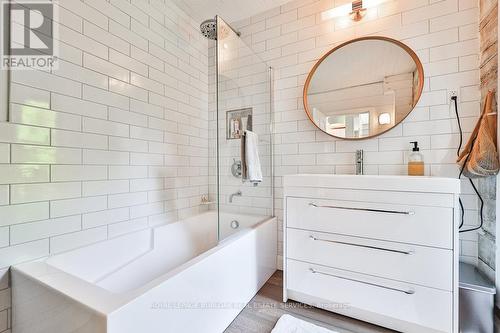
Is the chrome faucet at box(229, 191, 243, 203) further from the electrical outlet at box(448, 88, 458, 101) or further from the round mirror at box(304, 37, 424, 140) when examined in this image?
the electrical outlet at box(448, 88, 458, 101)

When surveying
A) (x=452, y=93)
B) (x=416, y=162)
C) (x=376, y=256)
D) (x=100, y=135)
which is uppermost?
(x=452, y=93)

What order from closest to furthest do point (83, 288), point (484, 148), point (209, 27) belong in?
point (83, 288) < point (484, 148) < point (209, 27)

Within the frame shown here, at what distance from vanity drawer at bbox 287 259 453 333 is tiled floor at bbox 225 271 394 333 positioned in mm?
54

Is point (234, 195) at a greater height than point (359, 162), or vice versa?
point (359, 162)

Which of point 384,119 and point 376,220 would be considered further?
point 384,119

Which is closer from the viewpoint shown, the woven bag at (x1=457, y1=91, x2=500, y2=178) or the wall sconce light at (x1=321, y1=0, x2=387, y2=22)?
the woven bag at (x1=457, y1=91, x2=500, y2=178)

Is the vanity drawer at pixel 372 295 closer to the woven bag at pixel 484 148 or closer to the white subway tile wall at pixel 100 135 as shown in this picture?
the woven bag at pixel 484 148

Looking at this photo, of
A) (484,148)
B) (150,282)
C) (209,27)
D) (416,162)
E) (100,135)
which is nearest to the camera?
(150,282)

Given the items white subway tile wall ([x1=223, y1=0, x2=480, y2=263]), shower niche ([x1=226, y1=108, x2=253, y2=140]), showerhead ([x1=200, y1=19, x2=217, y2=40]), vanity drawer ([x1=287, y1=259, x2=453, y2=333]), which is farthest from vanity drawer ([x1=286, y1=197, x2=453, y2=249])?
showerhead ([x1=200, y1=19, x2=217, y2=40])

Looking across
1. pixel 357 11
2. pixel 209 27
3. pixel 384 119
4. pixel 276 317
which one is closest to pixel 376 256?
pixel 276 317

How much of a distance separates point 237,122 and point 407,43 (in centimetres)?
142

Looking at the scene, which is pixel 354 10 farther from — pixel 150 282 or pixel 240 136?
pixel 150 282

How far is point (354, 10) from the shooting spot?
173 centimetres

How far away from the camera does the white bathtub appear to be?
0.81 meters
